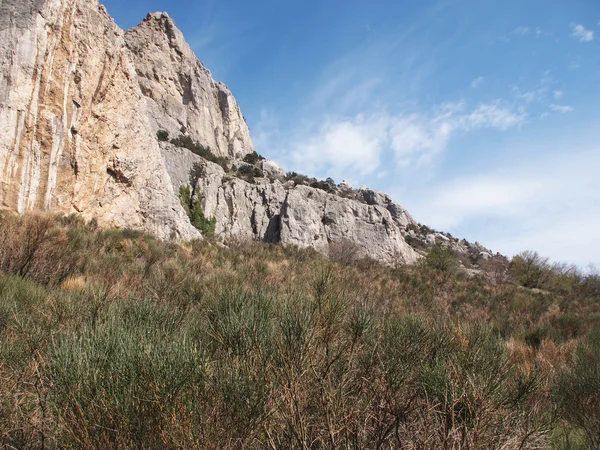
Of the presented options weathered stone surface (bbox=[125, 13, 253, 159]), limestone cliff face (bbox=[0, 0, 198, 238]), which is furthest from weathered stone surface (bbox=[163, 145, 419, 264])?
limestone cliff face (bbox=[0, 0, 198, 238])

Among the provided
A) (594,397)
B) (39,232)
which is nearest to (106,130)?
(39,232)

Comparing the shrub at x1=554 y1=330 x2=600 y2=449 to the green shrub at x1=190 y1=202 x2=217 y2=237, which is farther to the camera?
the green shrub at x1=190 y1=202 x2=217 y2=237

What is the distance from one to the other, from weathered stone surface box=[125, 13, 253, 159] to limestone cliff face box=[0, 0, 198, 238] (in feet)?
63.5

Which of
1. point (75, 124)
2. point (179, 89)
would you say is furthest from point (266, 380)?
point (179, 89)

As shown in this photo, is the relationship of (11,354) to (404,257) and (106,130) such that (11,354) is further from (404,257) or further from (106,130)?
(404,257)

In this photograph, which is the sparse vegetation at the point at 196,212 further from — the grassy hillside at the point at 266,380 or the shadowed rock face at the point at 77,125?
the grassy hillside at the point at 266,380

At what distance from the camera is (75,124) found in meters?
10.8

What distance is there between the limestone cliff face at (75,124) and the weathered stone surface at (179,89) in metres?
19.4

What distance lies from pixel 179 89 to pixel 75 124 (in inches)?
1290

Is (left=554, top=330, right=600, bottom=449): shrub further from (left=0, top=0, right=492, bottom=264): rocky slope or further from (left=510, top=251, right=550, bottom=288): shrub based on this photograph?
(left=510, top=251, right=550, bottom=288): shrub

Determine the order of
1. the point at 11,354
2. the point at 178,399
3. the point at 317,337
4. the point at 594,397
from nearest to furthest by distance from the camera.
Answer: the point at 178,399, the point at 11,354, the point at 317,337, the point at 594,397

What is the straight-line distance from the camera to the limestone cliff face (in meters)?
9.14

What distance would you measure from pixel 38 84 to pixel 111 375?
40.0 ft

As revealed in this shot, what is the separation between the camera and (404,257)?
32.1 m
